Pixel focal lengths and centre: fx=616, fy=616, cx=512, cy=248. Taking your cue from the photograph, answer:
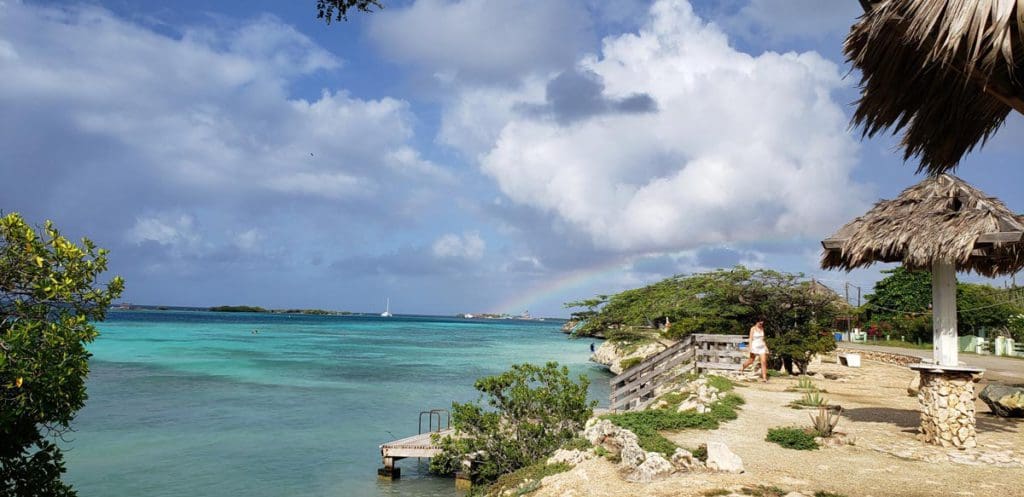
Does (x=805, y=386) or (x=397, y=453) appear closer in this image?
(x=805, y=386)

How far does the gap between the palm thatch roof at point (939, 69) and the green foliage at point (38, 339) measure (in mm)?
6141

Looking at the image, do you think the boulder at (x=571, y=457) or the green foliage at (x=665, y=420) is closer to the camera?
the boulder at (x=571, y=457)

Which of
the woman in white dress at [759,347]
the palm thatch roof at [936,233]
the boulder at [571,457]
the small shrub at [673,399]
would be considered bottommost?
the boulder at [571,457]

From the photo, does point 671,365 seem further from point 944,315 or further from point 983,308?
point 983,308

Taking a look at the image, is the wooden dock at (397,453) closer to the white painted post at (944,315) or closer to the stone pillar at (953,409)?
the stone pillar at (953,409)

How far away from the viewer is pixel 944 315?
26.6 feet

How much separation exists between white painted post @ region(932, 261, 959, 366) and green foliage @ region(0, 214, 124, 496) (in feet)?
30.8

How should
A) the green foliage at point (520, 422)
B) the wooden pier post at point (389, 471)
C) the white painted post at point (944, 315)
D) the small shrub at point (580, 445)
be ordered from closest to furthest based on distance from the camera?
the white painted post at point (944, 315) < the small shrub at point (580, 445) < the green foliage at point (520, 422) < the wooden pier post at point (389, 471)

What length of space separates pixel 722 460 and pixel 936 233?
4.17 meters

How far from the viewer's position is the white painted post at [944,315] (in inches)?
316

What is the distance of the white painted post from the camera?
8031mm

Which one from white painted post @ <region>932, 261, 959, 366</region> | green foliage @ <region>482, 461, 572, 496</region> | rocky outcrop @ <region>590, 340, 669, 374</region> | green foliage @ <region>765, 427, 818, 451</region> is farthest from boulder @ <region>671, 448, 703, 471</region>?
rocky outcrop @ <region>590, 340, 669, 374</region>

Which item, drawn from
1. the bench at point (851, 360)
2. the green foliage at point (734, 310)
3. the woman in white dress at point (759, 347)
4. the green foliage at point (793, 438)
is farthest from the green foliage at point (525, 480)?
the bench at point (851, 360)

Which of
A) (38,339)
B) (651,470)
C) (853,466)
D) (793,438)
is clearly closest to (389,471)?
(651,470)
